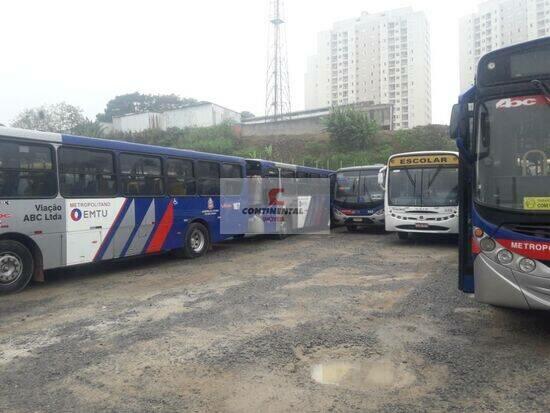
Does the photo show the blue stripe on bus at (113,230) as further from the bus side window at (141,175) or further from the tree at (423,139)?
the tree at (423,139)

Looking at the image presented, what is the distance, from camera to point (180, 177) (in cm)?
1042

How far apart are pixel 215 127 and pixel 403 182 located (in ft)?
105

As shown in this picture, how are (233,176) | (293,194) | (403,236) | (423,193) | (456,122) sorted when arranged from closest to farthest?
(456,122), (423,193), (233,176), (403,236), (293,194)

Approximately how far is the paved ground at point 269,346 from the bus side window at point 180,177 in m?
2.52

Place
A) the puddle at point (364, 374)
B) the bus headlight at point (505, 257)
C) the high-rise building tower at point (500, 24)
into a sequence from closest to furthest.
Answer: the puddle at point (364, 374), the bus headlight at point (505, 257), the high-rise building tower at point (500, 24)

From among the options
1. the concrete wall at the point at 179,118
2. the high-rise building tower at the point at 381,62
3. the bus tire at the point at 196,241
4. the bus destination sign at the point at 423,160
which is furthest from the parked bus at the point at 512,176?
the high-rise building tower at the point at 381,62

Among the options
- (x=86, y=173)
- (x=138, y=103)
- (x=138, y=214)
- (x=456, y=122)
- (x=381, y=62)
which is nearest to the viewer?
(x=456, y=122)

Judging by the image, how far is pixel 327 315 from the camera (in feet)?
18.8

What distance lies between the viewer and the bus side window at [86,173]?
7805mm

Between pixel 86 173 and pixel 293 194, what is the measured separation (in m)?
8.02

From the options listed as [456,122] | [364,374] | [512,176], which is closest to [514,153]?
[512,176]

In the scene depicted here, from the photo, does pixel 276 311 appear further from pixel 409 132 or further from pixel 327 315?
pixel 409 132

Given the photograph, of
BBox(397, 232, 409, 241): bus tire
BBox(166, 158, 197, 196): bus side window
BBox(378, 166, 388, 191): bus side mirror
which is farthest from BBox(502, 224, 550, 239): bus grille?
BBox(378, 166, 388, 191): bus side mirror

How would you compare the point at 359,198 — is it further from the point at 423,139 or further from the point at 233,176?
the point at 423,139
